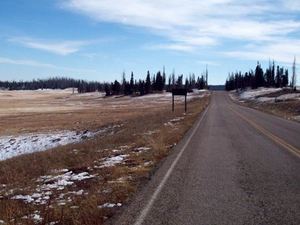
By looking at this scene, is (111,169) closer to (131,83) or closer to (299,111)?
(299,111)

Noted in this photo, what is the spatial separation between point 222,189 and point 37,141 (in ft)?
89.6

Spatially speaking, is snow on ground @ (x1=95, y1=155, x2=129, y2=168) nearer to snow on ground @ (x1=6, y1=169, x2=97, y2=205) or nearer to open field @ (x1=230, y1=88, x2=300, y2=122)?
snow on ground @ (x1=6, y1=169, x2=97, y2=205)

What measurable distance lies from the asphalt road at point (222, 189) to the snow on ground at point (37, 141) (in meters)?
17.5

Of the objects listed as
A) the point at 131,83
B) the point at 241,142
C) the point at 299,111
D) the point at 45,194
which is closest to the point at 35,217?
the point at 45,194

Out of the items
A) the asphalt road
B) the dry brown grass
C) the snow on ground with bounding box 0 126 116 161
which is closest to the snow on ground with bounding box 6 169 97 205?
the asphalt road

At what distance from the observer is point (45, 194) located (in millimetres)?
10805

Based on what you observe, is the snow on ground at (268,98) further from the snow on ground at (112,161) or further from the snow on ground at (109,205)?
the snow on ground at (109,205)

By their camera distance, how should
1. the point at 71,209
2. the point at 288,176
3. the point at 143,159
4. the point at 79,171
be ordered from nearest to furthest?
1. the point at 71,209
2. the point at 288,176
3. the point at 79,171
4. the point at 143,159

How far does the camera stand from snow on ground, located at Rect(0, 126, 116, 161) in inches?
1265

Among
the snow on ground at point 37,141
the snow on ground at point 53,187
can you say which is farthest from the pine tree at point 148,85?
the snow on ground at point 53,187

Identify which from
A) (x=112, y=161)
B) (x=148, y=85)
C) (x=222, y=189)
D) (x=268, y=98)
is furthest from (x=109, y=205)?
(x=148, y=85)

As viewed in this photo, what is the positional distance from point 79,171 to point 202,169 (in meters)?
3.49

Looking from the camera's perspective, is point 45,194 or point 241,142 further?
point 241,142

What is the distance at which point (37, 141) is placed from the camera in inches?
1399
